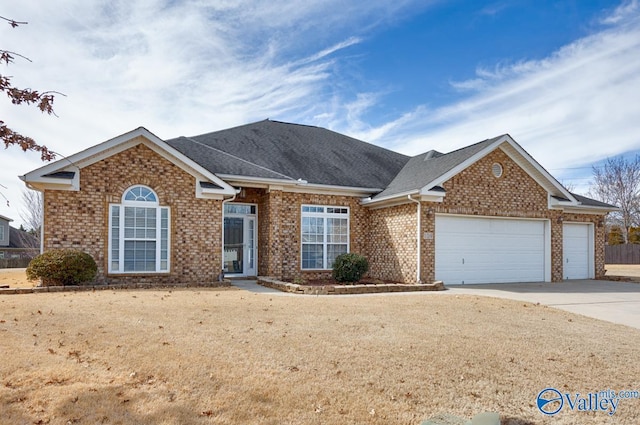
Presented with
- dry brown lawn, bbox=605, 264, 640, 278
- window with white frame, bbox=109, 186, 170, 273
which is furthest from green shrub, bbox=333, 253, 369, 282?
dry brown lawn, bbox=605, 264, 640, 278

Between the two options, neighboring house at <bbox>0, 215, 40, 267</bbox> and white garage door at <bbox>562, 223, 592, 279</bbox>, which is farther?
neighboring house at <bbox>0, 215, 40, 267</bbox>

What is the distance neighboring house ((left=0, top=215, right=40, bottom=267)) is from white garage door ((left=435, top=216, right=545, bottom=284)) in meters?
33.4

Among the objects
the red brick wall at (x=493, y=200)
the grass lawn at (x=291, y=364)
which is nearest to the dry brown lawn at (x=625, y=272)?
the red brick wall at (x=493, y=200)

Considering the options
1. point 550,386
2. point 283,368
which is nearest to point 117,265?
point 283,368

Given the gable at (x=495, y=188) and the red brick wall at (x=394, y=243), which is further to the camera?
the gable at (x=495, y=188)

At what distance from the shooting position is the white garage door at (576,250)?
19438 mm

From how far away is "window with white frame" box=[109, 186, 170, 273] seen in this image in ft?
44.2

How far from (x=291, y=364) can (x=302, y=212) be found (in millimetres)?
11393

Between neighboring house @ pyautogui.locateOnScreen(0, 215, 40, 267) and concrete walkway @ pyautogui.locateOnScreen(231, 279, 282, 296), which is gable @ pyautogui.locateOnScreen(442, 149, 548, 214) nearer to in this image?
concrete walkway @ pyautogui.locateOnScreen(231, 279, 282, 296)

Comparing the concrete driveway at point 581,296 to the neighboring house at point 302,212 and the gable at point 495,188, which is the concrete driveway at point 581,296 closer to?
the neighboring house at point 302,212

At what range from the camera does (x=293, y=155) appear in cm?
1897

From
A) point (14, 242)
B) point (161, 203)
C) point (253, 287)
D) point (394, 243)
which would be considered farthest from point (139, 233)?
point (14, 242)

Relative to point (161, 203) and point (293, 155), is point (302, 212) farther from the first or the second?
point (161, 203)

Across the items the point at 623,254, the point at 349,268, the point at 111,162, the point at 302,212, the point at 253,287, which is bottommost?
the point at 623,254
